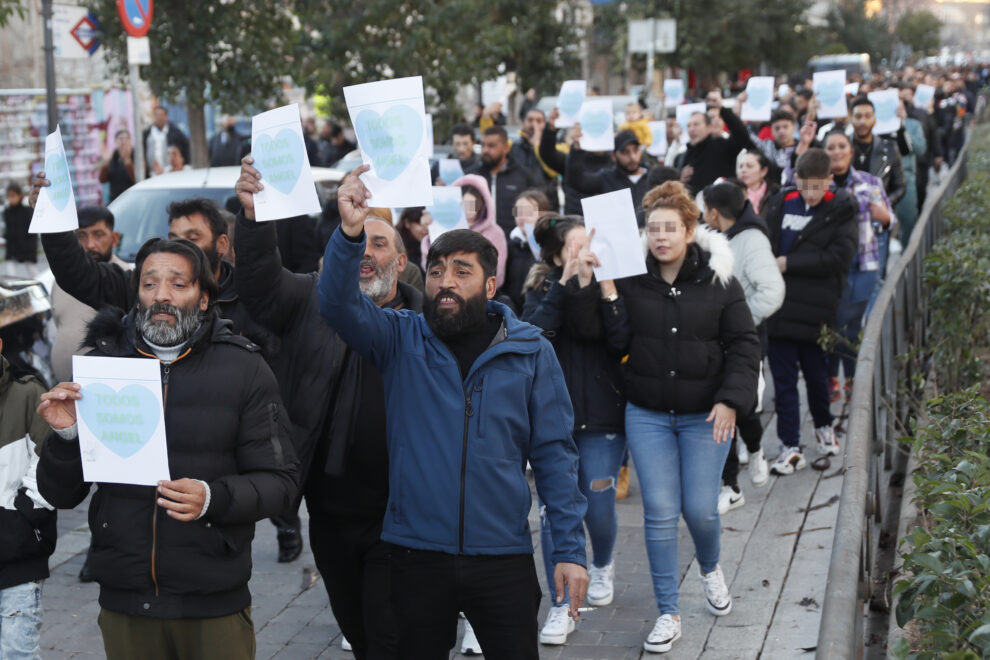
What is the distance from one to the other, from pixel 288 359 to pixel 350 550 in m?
0.73

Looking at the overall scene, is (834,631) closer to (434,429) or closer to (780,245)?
(434,429)

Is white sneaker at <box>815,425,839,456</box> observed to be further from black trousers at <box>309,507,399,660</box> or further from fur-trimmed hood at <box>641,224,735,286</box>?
black trousers at <box>309,507,399,660</box>

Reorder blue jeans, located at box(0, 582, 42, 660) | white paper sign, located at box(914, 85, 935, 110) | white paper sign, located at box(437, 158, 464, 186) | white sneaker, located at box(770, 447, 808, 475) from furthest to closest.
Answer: white paper sign, located at box(914, 85, 935, 110)
white paper sign, located at box(437, 158, 464, 186)
white sneaker, located at box(770, 447, 808, 475)
blue jeans, located at box(0, 582, 42, 660)

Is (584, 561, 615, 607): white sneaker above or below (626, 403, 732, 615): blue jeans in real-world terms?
below

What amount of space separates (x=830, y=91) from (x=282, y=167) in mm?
8828

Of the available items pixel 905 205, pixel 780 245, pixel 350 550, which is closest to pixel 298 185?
pixel 350 550

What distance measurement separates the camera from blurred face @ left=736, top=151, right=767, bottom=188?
30.2 ft

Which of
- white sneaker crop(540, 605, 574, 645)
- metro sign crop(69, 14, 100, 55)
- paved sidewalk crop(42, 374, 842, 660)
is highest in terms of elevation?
metro sign crop(69, 14, 100, 55)

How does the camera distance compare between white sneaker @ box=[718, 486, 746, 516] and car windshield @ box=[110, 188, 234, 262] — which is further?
car windshield @ box=[110, 188, 234, 262]

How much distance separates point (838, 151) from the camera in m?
9.46

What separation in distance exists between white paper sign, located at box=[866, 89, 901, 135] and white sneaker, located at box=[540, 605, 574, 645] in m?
8.44

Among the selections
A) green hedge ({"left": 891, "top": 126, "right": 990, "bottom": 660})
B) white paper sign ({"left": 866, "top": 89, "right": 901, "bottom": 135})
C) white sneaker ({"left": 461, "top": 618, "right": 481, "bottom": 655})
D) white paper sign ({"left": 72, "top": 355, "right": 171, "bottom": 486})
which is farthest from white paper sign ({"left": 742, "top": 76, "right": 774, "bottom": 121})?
white paper sign ({"left": 72, "top": 355, "right": 171, "bottom": 486})

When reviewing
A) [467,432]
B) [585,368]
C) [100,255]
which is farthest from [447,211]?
[467,432]

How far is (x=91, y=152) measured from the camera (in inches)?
789
